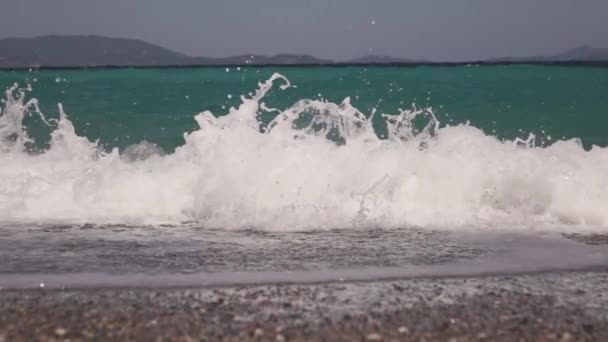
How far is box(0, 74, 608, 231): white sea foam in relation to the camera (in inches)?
324

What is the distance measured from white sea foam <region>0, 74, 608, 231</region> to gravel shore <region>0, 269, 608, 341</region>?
278 centimetres

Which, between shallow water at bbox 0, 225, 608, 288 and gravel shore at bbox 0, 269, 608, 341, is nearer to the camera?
gravel shore at bbox 0, 269, 608, 341

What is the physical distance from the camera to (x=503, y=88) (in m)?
40.2

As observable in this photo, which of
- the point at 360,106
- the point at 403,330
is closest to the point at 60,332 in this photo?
the point at 403,330

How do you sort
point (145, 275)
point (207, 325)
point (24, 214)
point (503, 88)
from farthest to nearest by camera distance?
point (503, 88), point (24, 214), point (145, 275), point (207, 325)

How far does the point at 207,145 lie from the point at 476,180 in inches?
141

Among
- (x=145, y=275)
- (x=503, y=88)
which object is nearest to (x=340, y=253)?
(x=145, y=275)

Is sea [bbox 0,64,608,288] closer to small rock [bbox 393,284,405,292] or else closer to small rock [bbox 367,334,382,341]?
small rock [bbox 393,284,405,292]

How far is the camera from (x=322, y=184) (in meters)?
9.14

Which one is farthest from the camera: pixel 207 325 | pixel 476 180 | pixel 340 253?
pixel 476 180

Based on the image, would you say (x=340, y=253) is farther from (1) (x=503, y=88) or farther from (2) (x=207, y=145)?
(1) (x=503, y=88)

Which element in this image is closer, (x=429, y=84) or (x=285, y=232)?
(x=285, y=232)

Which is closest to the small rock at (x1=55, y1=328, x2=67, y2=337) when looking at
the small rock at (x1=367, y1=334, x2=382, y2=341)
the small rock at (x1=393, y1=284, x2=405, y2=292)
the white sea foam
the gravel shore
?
the gravel shore

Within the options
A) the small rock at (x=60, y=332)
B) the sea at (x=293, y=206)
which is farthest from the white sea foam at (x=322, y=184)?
the small rock at (x=60, y=332)
